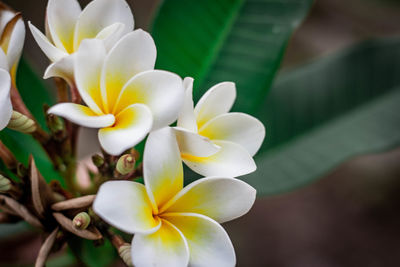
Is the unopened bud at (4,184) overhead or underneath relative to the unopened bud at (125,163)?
underneath

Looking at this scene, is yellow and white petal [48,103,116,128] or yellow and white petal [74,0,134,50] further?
yellow and white petal [74,0,134,50]

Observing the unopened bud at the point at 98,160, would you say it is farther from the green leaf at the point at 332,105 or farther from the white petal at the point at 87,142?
the white petal at the point at 87,142

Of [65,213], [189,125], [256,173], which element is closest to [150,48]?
[189,125]

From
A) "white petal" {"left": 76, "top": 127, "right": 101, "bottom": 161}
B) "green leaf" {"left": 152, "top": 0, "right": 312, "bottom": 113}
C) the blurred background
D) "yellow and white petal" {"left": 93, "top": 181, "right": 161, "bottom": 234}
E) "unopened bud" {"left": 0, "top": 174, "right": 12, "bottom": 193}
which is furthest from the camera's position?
"white petal" {"left": 76, "top": 127, "right": 101, "bottom": 161}

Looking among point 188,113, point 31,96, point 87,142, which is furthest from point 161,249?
point 87,142

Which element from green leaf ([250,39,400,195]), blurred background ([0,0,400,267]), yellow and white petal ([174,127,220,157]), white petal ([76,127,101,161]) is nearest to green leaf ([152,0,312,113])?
green leaf ([250,39,400,195])

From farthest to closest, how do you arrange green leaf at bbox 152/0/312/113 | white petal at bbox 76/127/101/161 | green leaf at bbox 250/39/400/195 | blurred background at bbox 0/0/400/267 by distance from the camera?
white petal at bbox 76/127/101/161 < blurred background at bbox 0/0/400/267 < green leaf at bbox 250/39/400/195 < green leaf at bbox 152/0/312/113

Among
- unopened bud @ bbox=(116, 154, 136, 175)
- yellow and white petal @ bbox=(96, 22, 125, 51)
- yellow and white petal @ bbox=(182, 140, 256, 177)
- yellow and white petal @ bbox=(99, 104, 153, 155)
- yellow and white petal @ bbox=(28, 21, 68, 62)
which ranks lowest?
yellow and white petal @ bbox=(182, 140, 256, 177)

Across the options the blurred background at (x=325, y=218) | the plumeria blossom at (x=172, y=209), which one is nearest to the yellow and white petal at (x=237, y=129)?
the plumeria blossom at (x=172, y=209)

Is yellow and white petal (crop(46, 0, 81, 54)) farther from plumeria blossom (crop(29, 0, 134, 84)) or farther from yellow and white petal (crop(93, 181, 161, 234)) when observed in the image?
yellow and white petal (crop(93, 181, 161, 234))
